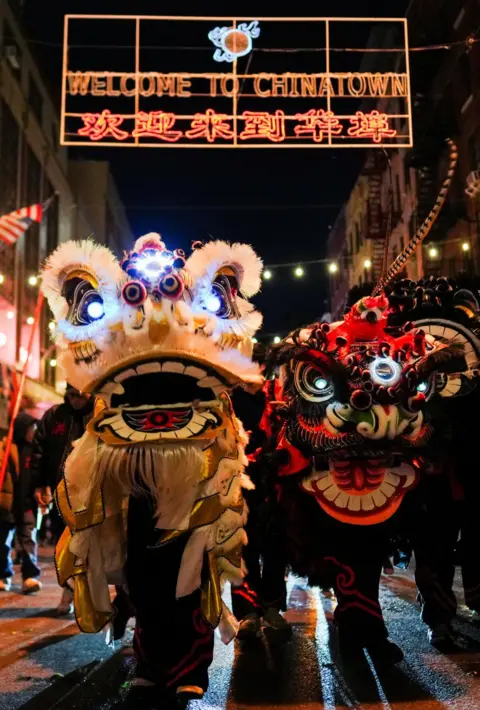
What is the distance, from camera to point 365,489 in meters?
4.15

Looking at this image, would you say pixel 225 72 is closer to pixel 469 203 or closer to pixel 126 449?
pixel 126 449

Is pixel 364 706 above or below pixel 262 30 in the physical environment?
below

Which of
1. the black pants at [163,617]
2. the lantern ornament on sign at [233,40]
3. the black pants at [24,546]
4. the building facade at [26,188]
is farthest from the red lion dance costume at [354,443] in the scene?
the building facade at [26,188]

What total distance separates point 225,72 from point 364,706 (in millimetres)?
8067

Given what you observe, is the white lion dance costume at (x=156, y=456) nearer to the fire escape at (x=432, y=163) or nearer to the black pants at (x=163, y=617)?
the black pants at (x=163, y=617)

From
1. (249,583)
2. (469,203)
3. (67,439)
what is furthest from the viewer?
(469,203)

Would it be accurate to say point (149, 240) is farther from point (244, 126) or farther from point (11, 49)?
point (11, 49)

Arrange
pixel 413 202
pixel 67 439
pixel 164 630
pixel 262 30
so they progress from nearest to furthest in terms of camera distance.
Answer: pixel 164 630 → pixel 67 439 → pixel 262 30 → pixel 413 202

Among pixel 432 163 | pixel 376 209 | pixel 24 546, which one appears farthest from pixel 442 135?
pixel 24 546

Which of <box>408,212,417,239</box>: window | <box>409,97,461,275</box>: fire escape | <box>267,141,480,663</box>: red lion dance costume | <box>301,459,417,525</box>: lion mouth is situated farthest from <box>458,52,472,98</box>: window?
<box>301,459,417,525</box>: lion mouth

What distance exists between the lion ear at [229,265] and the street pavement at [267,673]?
6.58 ft

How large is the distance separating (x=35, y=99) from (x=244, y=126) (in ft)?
53.3

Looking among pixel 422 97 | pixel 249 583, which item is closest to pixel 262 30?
pixel 249 583

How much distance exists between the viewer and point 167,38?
948 cm
